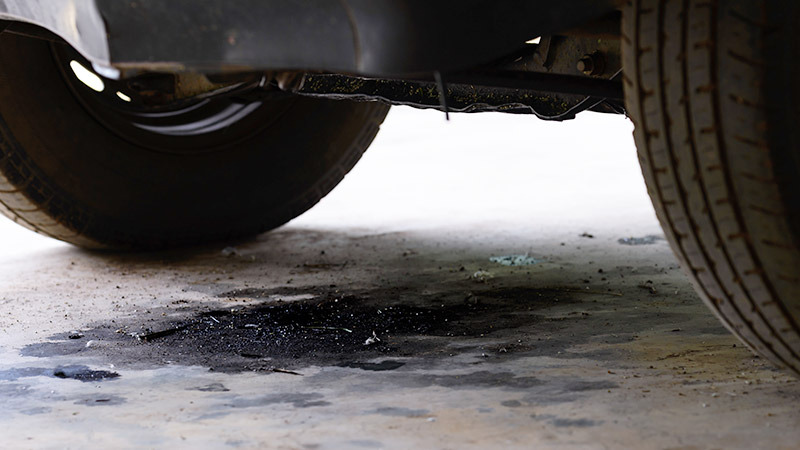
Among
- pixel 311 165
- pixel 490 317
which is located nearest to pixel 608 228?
pixel 311 165

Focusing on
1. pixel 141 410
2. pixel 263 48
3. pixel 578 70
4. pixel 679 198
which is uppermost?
pixel 578 70

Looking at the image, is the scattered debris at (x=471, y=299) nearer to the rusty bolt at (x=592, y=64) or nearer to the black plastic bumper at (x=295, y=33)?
the rusty bolt at (x=592, y=64)

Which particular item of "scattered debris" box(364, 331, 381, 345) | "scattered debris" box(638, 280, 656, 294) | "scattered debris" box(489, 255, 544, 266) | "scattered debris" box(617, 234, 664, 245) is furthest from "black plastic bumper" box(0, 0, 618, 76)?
"scattered debris" box(617, 234, 664, 245)

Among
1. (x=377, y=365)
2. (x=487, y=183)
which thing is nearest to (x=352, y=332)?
(x=377, y=365)

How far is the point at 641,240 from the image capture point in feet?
12.3

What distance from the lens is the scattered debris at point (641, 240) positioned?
146 inches

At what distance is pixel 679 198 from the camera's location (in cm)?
155

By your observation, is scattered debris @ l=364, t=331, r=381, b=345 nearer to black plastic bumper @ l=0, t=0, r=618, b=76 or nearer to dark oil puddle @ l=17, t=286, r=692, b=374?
dark oil puddle @ l=17, t=286, r=692, b=374

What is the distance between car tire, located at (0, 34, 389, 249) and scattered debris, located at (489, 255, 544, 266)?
0.84 metres

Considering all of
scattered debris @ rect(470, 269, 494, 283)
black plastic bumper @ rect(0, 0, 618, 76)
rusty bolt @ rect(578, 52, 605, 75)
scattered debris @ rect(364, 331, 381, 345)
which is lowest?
scattered debris @ rect(364, 331, 381, 345)

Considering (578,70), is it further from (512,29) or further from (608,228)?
(608,228)

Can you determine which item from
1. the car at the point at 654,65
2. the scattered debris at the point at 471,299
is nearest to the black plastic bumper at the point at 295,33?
the car at the point at 654,65

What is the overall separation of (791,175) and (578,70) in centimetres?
77

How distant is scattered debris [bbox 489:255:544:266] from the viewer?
3.40 m
